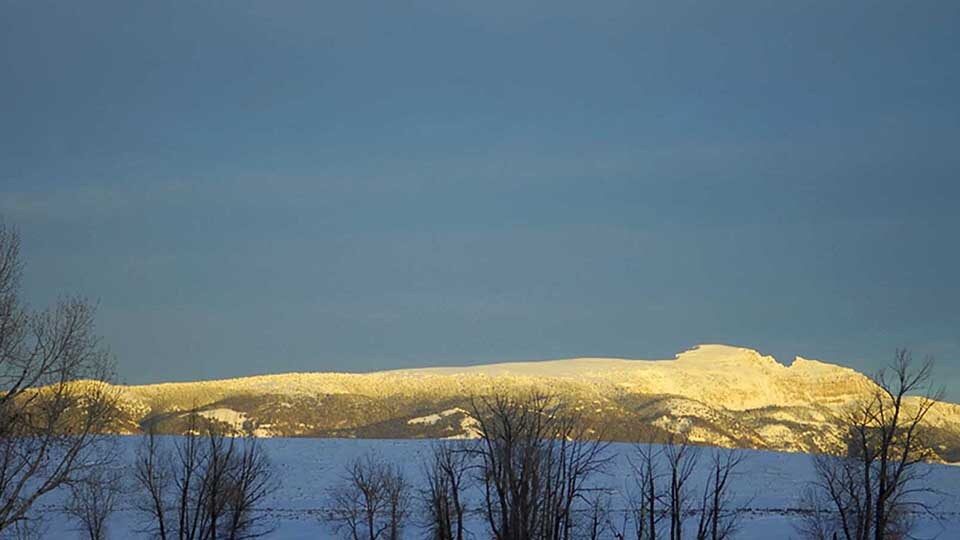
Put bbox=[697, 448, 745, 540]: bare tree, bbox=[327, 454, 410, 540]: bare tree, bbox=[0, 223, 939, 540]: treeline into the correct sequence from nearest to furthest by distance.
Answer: bbox=[0, 223, 939, 540]: treeline < bbox=[697, 448, 745, 540]: bare tree < bbox=[327, 454, 410, 540]: bare tree

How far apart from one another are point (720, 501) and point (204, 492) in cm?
3369

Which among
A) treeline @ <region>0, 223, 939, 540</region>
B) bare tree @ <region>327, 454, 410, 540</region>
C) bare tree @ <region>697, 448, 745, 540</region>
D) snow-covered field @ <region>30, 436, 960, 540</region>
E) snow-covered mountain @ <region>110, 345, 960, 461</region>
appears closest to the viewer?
treeline @ <region>0, 223, 939, 540</region>

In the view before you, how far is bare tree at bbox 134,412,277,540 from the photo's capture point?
41.2 metres

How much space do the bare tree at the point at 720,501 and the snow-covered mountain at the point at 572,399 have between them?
13035 millimetres

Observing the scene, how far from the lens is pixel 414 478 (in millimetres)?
70250

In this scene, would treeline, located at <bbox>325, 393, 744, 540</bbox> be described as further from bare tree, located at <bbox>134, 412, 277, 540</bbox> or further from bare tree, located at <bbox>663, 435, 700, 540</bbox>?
bare tree, located at <bbox>134, 412, 277, 540</bbox>

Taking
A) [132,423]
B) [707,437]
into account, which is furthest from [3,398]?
[707,437]

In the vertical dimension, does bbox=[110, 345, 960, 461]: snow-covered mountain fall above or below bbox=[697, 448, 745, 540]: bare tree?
above

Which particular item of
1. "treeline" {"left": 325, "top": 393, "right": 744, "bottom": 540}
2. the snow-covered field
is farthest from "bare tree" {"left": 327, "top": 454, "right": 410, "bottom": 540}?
the snow-covered field

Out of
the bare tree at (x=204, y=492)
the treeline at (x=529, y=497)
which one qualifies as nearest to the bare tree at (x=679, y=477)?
the treeline at (x=529, y=497)

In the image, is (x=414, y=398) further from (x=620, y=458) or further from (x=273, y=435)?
(x=620, y=458)

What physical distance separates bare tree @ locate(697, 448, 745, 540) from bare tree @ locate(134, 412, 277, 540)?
1672 cm

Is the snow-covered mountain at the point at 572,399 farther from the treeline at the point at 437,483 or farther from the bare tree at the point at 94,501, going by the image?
the bare tree at the point at 94,501

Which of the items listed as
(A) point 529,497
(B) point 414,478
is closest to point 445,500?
(A) point 529,497
